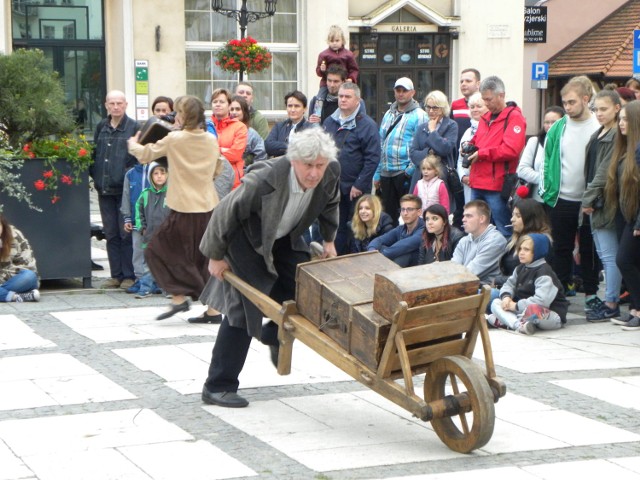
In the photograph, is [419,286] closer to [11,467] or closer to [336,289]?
[336,289]

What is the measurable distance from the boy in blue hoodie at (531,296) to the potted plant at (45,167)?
4053 millimetres

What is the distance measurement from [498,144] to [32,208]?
4.21 m

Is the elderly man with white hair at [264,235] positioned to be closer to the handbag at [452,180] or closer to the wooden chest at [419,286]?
the wooden chest at [419,286]

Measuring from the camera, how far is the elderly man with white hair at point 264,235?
6.50 meters

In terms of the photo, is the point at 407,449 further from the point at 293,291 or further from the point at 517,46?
the point at 517,46

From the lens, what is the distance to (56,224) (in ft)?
36.8

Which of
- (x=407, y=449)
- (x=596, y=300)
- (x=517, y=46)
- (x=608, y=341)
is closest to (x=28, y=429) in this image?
(x=407, y=449)

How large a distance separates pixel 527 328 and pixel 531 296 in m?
0.32

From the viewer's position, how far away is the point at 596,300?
9867mm

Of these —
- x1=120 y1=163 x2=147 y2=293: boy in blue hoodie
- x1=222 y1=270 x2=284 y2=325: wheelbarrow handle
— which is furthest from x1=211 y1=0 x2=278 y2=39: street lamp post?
x1=222 y1=270 x2=284 y2=325: wheelbarrow handle

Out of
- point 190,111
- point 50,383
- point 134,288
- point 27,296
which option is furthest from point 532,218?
point 27,296

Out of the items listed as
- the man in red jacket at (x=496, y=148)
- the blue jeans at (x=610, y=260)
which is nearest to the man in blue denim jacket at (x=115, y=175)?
the man in red jacket at (x=496, y=148)

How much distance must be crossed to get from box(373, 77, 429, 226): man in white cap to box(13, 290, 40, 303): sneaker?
351 centimetres

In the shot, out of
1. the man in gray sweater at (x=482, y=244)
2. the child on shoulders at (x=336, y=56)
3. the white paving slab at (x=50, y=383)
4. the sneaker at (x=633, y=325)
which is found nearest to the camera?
the white paving slab at (x=50, y=383)
